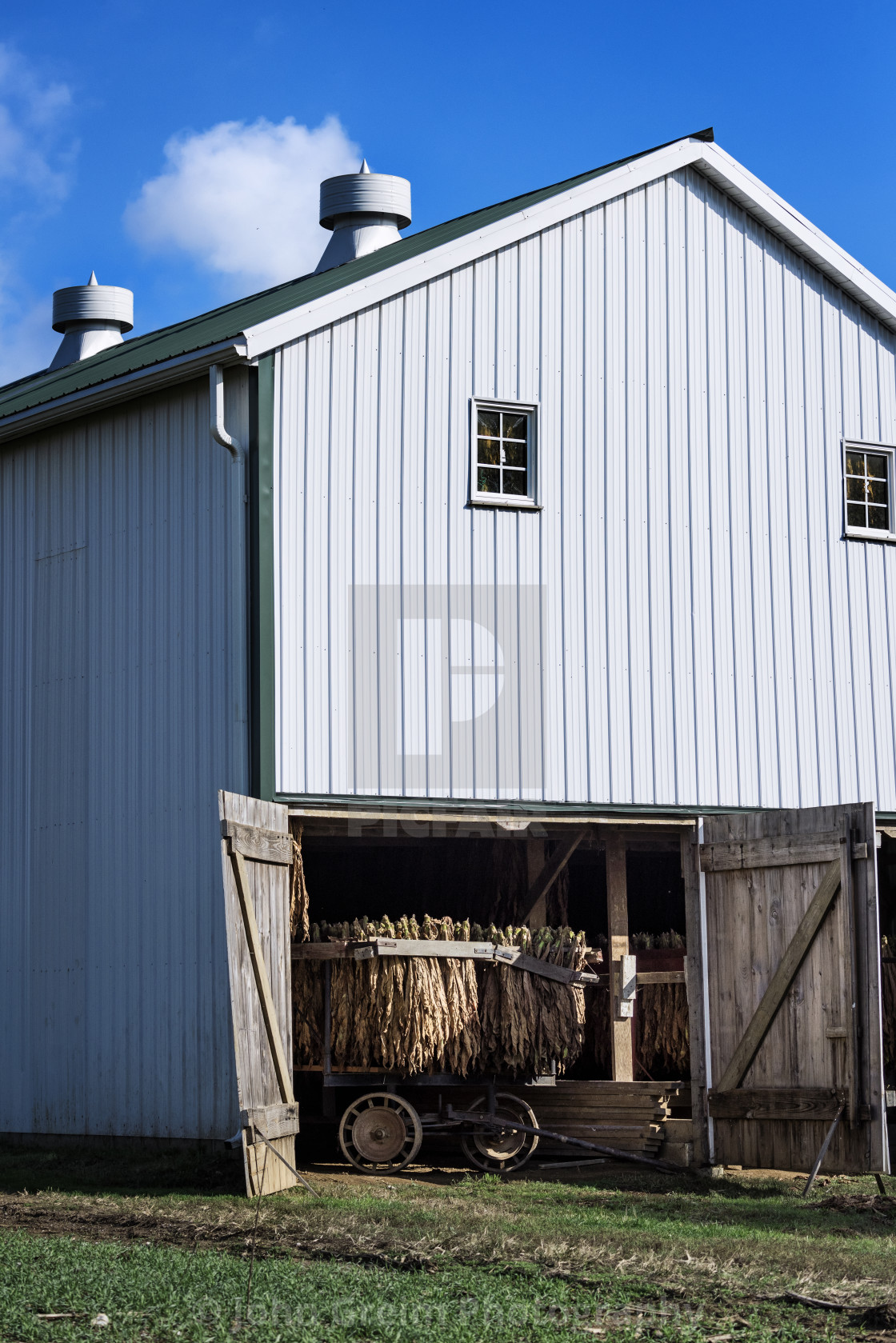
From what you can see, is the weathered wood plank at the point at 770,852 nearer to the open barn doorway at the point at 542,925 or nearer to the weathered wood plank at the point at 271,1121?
the open barn doorway at the point at 542,925

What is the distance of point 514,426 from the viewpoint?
15.3m

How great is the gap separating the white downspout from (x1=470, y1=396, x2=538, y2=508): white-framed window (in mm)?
2233

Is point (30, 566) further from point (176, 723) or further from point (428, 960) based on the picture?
point (428, 960)

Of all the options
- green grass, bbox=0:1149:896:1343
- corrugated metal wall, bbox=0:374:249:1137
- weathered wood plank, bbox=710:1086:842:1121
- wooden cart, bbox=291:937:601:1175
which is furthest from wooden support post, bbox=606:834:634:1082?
corrugated metal wall, bbox=0:374:249:1137

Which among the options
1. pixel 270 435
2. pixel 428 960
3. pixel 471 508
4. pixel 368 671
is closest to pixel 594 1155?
pixel 428 960

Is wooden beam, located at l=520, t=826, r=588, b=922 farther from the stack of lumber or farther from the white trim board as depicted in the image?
the white trim board

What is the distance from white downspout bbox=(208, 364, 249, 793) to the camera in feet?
45.6

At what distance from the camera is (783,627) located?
52.3 feet

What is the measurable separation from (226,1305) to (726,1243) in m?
3.63

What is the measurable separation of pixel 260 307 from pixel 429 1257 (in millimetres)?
10282

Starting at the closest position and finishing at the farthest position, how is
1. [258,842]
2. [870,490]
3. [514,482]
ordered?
[258,842]
[514,482]
[870,490]

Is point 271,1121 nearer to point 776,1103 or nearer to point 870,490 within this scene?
point 776,1103

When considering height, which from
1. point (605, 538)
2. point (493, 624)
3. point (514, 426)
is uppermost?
point (514, 426)

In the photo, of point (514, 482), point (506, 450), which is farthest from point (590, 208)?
point (514, 482)
